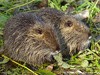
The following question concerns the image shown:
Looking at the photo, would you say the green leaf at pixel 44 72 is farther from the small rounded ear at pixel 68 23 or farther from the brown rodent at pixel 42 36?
the small rounded ear at pixel 68 23

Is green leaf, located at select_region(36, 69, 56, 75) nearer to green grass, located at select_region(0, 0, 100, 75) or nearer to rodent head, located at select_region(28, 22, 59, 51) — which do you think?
green grass, located at select_region(0, 0, 100, 75)

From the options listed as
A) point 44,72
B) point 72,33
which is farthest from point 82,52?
point 44,72

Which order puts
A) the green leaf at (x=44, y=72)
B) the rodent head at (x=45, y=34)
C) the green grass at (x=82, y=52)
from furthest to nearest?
the green grass at (x=82, y=52) < the green leaf at (x=44, y=72) < the rodent head at (x=45, y=34)

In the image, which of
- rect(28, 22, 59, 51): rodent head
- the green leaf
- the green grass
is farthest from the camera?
the green grass

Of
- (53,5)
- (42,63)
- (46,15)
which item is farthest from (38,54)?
(53,5)

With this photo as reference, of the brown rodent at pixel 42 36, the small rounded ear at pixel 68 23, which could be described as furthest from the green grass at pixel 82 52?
the small rounded ear at pixel 68 23

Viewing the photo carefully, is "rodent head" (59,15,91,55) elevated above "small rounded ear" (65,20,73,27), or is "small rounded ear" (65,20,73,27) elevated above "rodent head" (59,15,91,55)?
"small rounded ear" (65,20,73,27)

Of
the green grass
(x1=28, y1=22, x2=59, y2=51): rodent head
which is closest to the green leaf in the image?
the green grass
